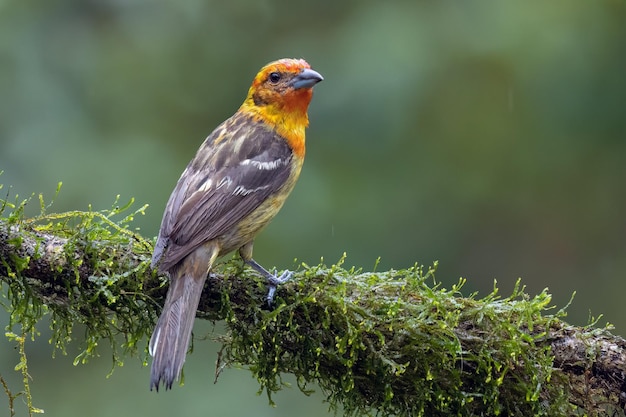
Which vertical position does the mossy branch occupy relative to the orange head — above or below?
below

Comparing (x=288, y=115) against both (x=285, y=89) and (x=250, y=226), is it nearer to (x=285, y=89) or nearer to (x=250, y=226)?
(x=285, y=89)

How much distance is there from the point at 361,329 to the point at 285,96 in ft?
6.62

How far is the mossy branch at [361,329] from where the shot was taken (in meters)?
3.50

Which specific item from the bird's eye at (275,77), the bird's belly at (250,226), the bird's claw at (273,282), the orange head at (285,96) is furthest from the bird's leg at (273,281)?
the bird's eye at (275,77)

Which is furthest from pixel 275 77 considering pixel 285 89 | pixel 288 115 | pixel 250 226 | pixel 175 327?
pixel 175 327

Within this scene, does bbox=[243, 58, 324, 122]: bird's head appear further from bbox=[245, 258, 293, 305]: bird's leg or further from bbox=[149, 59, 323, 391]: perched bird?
bbox=[245, 258, 293, 305]: bird's leg

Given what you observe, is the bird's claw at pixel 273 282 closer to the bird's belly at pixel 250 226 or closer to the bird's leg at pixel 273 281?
the bird's leg at pixel 273 281

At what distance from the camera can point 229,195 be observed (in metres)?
4.46

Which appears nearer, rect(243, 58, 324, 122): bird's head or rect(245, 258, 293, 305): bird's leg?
rect(245, 258, 293, 305): bird's leg

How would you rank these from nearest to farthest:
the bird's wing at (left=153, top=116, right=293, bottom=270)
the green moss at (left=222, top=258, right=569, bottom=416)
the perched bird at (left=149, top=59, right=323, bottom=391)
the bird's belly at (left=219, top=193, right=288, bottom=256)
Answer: the green moss at (left=222, top=258, right=569, bottom=416)
the perched bird at (left=149, top=59, right=323, bottom=391)
the bird's wing at (left=153, top=116, right=293, bottom=270)
the bird's belly at (left=219, top=193, right=288, bottom=256)

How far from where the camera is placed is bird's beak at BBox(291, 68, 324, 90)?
5.18 metres

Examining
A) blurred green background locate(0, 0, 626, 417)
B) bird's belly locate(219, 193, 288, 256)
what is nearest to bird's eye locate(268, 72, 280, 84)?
blurred green background locate(0, 0, 626, 417)

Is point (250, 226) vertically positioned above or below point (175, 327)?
above

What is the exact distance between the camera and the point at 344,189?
6.07 metres
